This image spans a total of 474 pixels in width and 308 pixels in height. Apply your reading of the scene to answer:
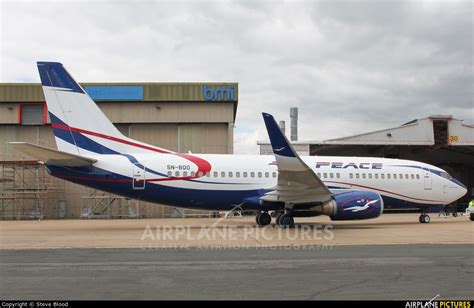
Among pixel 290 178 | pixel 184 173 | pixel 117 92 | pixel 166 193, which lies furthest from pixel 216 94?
pixel 290 178

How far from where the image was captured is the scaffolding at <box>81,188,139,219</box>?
105 ft

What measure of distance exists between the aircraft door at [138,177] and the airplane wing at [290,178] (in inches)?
200

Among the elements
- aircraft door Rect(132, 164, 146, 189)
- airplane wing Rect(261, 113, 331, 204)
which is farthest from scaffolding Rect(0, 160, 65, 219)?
airplane wing Rect(261, 113, 331, 204)

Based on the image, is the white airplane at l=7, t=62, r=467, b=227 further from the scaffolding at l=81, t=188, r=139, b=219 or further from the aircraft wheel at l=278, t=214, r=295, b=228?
the scaffolding at l=81, t=188, r=139, b=219

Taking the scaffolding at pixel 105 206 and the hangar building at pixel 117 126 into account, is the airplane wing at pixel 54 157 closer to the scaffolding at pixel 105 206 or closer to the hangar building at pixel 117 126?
the scaffolding at pixel 105 206

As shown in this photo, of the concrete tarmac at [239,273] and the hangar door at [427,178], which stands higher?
the hangar door at [427,178]

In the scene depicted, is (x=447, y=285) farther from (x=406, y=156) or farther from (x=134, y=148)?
(x=406, y=156)

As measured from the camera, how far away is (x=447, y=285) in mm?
6895

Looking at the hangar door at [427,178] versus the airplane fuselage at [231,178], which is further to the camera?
the hangar door at [427,178]

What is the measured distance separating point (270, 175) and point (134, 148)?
608cm

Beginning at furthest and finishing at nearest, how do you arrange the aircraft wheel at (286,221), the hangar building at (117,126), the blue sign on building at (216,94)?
the blue sign on building at (216,94)
the hangar building at (117,126)
the aircraft wheel at (286,221)

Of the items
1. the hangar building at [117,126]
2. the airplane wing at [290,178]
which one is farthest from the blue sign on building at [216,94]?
the airplane wing at [290,178]

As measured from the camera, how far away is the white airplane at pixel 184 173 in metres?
18.0

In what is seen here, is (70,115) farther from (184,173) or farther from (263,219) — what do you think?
(263,219)
